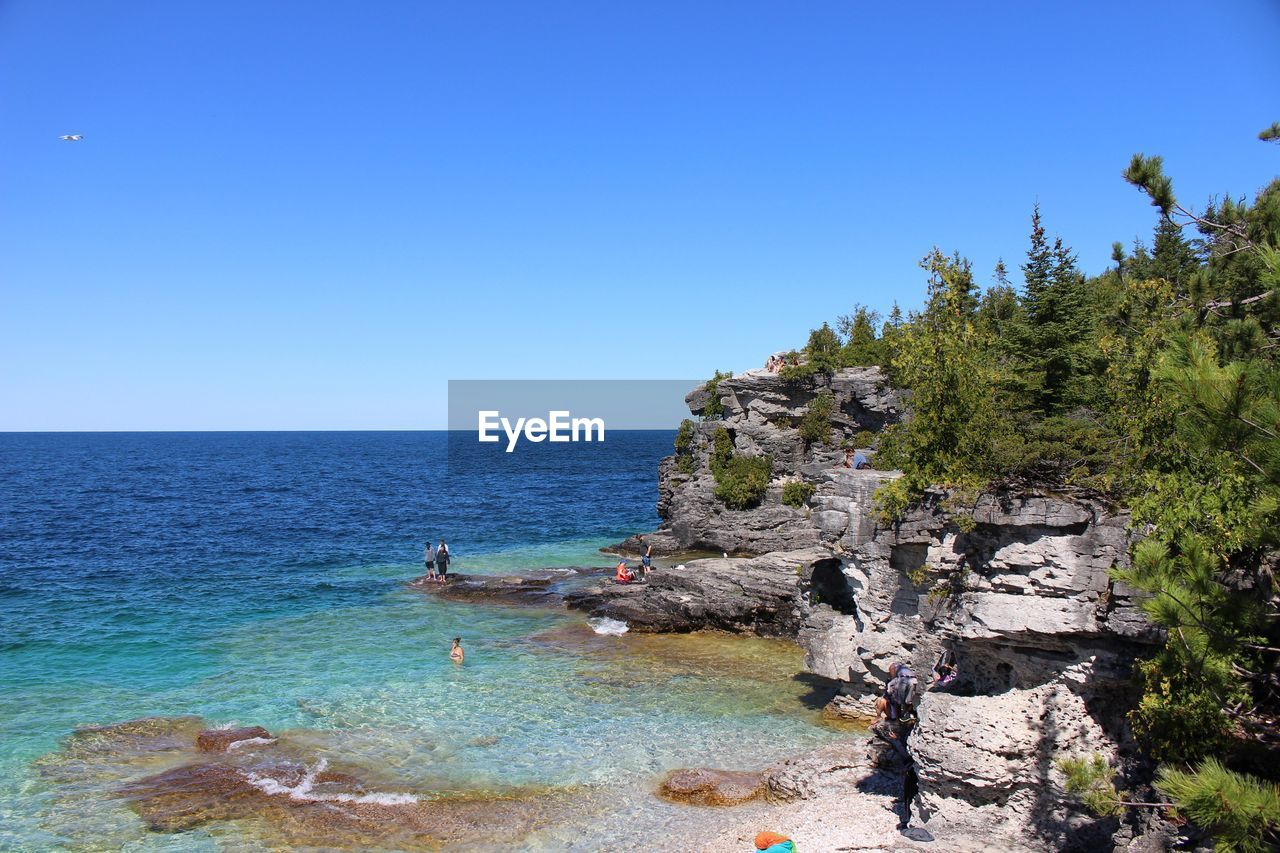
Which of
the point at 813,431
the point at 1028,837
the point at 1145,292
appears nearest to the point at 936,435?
the point at 1145,292

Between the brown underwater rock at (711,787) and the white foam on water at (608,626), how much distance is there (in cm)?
1268

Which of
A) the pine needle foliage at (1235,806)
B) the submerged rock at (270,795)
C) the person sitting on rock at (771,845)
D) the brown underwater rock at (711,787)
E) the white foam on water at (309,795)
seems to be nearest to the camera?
the pine needle foliage at (1235,806)

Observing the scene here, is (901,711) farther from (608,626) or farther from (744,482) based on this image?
(744,482)

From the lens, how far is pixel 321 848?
1534 centimetres

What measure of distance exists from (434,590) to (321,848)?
2386 centimetres

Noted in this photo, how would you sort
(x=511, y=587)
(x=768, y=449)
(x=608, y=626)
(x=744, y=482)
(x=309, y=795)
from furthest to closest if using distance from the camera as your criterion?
(x=768, y=449) → (x=744, y=482) → (x=511, y=587) → (x=608, y=626) → (x=309, y=795)

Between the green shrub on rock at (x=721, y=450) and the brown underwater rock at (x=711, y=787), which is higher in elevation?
the green shrub on rock at (x=721, y=450)

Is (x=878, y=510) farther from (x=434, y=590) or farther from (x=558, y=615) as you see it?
(x=434, y=590)

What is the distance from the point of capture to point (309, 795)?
1747cm

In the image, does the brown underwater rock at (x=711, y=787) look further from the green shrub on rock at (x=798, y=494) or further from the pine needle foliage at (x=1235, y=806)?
the green shrub on rock at (x=798, y=494)

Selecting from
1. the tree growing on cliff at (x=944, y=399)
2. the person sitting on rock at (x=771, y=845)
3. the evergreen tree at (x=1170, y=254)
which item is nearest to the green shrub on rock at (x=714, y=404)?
the evergreen tree at (x=1170, y=254)

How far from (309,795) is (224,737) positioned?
4561mm

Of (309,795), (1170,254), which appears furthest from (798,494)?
(309,795)

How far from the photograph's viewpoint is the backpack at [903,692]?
614 inches
